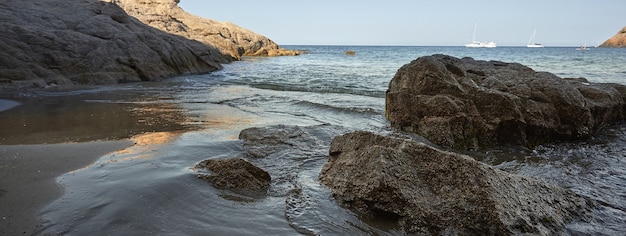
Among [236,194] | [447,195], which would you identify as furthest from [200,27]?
[447,195]

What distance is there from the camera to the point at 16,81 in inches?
437

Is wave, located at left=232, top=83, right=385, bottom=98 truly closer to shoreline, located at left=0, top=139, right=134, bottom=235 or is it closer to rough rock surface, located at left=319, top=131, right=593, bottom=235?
shoreline, located at left=0, top=139, right=134, bottom=235

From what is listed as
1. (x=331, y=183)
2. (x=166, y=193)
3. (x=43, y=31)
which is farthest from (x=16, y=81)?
(x=331, y=183)

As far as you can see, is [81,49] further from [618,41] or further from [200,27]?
[618,41]

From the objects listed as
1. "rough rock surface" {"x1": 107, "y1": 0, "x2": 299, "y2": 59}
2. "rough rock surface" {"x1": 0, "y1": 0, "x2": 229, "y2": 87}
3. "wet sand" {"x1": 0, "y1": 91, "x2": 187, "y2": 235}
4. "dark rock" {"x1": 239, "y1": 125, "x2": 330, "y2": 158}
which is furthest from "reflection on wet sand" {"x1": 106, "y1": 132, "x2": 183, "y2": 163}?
"rough rock surface" {"x1": 107, "y1": 0, "x2": 299, "y2": 59}

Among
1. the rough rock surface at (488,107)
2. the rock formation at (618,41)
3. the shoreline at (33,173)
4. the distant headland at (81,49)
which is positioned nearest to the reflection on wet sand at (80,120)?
the shoreline at (33,173)

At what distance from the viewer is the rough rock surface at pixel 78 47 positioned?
1202 cm

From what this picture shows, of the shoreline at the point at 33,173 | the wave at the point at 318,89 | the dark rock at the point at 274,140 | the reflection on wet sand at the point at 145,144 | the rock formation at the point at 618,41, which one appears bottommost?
the rock formation at the point at 618,41

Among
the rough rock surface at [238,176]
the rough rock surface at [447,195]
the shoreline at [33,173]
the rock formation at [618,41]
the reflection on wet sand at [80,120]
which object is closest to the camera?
the shoreline at [33,173]

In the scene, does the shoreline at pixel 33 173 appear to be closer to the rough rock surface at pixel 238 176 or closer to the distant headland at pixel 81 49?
the rough rock surface at pixel 238 176

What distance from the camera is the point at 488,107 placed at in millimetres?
6379

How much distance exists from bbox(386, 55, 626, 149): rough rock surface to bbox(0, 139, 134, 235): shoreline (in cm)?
460

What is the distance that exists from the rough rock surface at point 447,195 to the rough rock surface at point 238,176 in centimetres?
72

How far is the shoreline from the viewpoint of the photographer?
2896 millimetres
